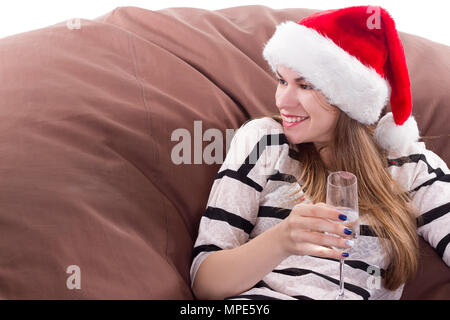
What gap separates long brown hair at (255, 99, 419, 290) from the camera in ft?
4.12

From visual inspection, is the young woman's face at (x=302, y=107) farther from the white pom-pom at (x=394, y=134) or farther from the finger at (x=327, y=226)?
the finger at (x=327, y=226)

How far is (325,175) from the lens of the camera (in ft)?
4.33

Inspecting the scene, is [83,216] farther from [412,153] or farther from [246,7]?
[246,7]

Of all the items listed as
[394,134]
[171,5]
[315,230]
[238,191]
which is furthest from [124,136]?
[171,5]

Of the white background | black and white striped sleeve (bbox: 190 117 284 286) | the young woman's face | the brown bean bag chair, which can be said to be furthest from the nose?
the white background

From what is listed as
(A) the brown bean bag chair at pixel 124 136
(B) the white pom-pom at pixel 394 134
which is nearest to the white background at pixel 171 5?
(A) the brown bean bag chair at pixel 124 136

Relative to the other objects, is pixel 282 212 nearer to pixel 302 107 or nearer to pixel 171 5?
pixel 302 107

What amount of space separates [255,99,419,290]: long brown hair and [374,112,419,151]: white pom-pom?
2 centimetres

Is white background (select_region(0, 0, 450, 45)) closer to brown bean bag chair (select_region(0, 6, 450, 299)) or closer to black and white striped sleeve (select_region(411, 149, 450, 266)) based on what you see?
brown bean bag chair (select_region(0, 6, 450, 299))

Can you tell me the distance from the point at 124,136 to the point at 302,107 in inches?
15.8

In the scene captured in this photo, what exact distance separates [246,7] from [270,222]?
0.81m

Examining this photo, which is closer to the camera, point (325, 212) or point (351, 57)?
point (325, 212)

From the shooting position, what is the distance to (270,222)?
4.18 feet
